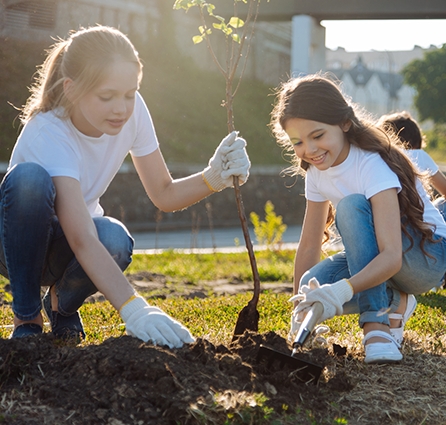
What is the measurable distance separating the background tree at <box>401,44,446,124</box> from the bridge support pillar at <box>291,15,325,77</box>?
1329 inches

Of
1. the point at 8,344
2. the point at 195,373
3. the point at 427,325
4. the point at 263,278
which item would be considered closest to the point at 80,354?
the point at 8,344

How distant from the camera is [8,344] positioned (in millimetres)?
2047

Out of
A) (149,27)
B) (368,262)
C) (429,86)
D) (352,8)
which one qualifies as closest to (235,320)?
(368,262)

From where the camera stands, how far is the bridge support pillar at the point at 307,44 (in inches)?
590

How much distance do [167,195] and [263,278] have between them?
119 inches

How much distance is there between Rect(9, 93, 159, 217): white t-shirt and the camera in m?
2.40

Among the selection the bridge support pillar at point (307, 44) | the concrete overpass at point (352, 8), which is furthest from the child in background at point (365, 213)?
the bridge support pillar at point (307, 44)

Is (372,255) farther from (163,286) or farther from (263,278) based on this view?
(263,278)

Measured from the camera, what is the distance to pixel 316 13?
14453 mm

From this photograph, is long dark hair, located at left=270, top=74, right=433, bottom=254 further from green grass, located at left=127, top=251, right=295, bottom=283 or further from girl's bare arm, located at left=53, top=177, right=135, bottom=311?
green grass, located at left=127, top=251, right=295, bottom=283

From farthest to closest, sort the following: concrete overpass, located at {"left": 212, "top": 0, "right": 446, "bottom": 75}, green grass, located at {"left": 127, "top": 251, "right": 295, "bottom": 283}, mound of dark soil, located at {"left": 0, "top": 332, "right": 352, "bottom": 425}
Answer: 1. concrete overpass, located at {"left": 212, "top": 0, "right": 446, "bottom": 75}
2. green grass, located at {"left": 127, "top": 251, "right": 295, "bottom": 283}
3. mound of dark soil, located at {"left": 0, "top": 332, "right": 352, "bottom": 425}

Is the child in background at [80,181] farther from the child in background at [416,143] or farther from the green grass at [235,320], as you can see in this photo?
the child in background at [416,143]

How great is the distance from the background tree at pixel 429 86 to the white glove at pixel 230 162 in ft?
155

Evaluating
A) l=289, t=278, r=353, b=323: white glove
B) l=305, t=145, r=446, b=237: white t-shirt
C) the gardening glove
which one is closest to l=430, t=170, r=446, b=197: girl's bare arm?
l=305, t=145, r=446, b=237: white t-shirt
